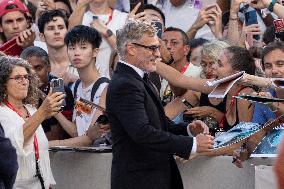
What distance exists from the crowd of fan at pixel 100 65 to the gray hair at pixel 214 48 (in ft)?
0.04

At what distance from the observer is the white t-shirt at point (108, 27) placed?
A: 9.98 metres

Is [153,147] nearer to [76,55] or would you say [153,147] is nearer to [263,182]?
[263,182]

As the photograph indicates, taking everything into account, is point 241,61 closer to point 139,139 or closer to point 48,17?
point 139,139

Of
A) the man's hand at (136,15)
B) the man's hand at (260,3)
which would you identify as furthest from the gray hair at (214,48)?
the man's hand at (136,15)

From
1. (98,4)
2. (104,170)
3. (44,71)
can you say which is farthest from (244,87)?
(98,4)

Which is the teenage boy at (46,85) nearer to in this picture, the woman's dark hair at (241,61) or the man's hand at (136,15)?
the man's hand at (136,15)

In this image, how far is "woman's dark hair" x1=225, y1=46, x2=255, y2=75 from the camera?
770 cm

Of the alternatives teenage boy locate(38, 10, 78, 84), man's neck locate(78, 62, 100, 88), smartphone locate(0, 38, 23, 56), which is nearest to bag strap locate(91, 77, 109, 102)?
man's neck locate(78, 62, 100, 88)

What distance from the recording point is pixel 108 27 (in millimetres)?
10180

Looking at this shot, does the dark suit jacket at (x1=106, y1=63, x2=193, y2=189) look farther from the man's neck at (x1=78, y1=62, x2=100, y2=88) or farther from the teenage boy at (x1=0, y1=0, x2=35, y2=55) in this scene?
the teenage boy at (x1=0, y1=0, x2=35, y2=55)

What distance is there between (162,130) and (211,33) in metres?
4.03

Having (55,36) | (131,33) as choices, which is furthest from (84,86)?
(131,33)

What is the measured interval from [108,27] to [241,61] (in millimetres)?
2819

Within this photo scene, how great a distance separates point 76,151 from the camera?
27.3 feet
